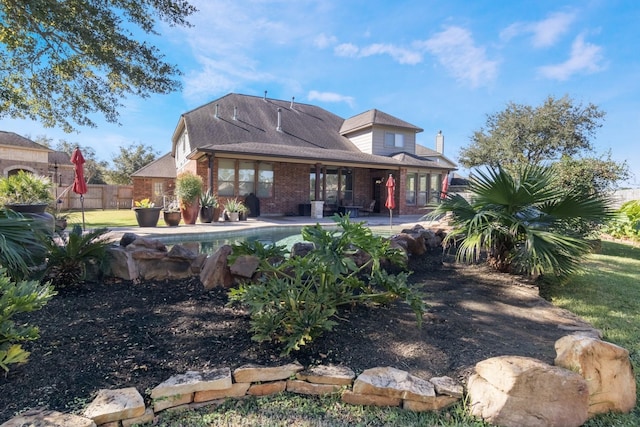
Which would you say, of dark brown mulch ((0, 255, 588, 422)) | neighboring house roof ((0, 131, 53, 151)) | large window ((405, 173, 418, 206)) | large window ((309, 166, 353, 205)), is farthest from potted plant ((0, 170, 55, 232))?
neighboring house roof ((0, 131, 53, 151))

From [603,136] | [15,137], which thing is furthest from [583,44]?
[15,137]

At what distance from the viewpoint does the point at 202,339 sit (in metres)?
2.44

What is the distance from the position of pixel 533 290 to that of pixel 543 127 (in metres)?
24.6

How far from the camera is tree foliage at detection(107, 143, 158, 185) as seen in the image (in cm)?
3256

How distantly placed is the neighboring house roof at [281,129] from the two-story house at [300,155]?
5 cm

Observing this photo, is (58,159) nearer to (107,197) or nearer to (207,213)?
(107,197)

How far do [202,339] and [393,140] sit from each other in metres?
19.1

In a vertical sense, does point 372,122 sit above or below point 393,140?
above

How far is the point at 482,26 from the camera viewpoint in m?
10.5

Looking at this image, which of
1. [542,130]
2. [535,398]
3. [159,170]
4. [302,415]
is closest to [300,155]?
[159,170]

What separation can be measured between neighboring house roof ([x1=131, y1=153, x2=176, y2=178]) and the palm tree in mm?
20252

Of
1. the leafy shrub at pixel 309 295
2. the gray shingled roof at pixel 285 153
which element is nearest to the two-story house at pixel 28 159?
the gray shingled roof at pixel 285 153

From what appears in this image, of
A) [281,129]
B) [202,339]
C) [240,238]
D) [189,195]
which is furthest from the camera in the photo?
[281,129]

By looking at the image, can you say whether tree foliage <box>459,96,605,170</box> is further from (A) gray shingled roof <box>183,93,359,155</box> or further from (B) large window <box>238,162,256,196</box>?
(B) large window <box>238,162,256,196</box>
